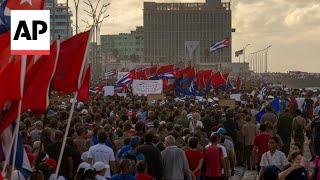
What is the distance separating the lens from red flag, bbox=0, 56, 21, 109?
814cm

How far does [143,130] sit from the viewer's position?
14.1 meters

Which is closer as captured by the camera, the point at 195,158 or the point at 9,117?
the point at 9,117

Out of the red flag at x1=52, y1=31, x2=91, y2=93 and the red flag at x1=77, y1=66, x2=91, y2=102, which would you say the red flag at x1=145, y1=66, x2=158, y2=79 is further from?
the red flag at x1=52, y1=31, x2=91, y2=93

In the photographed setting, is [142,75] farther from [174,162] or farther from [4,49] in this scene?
[4,49]

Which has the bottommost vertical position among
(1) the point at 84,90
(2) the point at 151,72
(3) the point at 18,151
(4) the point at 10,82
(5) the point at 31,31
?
(3) the point at 18,151

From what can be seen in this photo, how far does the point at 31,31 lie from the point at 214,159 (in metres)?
4.80

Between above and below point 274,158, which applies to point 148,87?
above

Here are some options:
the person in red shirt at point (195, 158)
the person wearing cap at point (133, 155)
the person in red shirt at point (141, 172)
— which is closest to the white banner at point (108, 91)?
the person in red shirt at point (195, 158)

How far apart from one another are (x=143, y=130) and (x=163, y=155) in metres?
1.95

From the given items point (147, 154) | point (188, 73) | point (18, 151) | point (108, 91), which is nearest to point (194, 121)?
point (147, 154)

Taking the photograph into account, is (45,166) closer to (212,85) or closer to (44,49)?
(44,49)

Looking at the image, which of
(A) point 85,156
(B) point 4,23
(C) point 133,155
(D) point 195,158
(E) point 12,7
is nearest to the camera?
(E) point 12,7

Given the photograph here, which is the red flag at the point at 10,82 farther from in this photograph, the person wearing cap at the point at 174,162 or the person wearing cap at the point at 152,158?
the person wearing cap at the point at 174,162

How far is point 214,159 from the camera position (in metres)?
13.4
